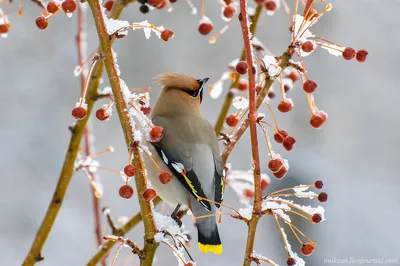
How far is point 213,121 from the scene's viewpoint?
6645mm

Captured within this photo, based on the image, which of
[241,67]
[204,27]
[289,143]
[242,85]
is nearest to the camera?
[241,67]

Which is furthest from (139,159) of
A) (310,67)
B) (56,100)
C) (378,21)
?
(378,21)

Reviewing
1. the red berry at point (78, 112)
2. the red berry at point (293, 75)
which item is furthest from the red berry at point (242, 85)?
the red berry at point (78, 112)

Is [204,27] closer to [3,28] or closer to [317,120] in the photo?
[317,120]

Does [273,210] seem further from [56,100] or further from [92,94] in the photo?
[56,100]

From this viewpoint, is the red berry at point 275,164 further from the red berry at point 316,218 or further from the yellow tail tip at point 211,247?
the yellow tail tip at point 211,247

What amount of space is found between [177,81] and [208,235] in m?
0.74

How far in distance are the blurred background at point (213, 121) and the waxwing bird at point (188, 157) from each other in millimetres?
3116

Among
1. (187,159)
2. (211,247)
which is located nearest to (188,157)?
(187,159)

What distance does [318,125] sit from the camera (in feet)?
4.37

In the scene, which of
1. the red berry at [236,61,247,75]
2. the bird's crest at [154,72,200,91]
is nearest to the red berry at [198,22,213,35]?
the red berry at [236,61,247,75]

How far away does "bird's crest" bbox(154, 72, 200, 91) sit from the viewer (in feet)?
7.84

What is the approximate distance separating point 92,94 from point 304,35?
2.25 ft

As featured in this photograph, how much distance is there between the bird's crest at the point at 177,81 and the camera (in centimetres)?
239
